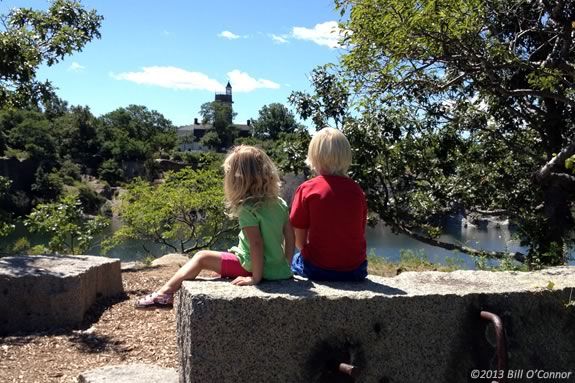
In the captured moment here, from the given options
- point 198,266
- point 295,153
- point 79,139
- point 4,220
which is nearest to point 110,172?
point 79,139

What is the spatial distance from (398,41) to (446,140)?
Result: 13.8 feet

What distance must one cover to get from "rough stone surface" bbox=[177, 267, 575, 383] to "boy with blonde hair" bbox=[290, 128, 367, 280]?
168 mm

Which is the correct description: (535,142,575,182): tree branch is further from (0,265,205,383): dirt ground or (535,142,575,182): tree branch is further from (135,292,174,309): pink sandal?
(135,292,174,309): pink sandal

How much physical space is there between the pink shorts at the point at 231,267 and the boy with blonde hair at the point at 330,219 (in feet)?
1.17

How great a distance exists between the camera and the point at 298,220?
133 inches

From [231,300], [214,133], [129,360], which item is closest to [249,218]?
[231,300]

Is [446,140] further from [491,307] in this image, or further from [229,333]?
[229,333]

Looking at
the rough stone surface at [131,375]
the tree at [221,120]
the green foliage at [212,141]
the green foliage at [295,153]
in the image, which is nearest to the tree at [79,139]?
the green foliage at [212,141]

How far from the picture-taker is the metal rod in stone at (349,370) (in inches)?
106

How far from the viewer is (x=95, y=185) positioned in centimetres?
7069

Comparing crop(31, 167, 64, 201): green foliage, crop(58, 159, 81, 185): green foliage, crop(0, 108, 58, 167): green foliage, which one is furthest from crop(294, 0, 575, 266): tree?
crop(0, 108, 58, 167): green foliage

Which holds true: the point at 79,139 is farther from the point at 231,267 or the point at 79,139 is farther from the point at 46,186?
the point at 231,267

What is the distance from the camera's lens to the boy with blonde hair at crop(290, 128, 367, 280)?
332 cm

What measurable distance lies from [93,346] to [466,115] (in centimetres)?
670
